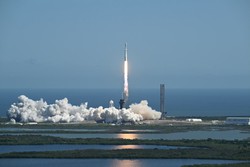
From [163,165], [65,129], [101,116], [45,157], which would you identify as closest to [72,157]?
[45,157]

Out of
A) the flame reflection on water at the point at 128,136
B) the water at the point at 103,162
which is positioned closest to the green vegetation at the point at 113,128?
the flame reflection on water at the point at 128,136

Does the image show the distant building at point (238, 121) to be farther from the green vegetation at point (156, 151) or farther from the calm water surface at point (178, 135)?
the green vegetation at point (156, 151)

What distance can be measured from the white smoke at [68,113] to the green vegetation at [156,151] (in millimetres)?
28359

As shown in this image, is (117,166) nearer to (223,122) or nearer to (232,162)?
(232,162)

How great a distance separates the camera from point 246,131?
393 feet

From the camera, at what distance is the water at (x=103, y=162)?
8469 cm

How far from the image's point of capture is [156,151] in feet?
307

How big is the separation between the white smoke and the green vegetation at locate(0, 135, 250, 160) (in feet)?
93.0

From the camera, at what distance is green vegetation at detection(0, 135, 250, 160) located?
296 ft

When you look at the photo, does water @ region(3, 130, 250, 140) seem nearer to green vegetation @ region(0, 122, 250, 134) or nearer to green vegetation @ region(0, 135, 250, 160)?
green vegetation @ region(0, 122, 250, 134)

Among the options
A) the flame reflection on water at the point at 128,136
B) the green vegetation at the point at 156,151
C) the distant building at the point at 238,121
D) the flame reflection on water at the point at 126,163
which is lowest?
the flame reflection on water at the point at 126,163

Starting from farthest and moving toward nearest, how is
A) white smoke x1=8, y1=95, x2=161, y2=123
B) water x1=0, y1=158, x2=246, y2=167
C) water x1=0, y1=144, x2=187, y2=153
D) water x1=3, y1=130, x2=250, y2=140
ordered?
white smoke x1=8, y1=95, x2=161, y2=123
water x1=3, y1=130, x2=250, y2=140
water x1=0, y1=144, x2=187, y2=153
water x1=0, y1=158, x2=246, y2=167

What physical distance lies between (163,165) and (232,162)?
6.46m

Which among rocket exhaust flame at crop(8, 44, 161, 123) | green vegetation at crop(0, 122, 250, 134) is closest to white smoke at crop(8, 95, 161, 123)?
rocket exhaust flame at crop(8, 44, 161, 123)
